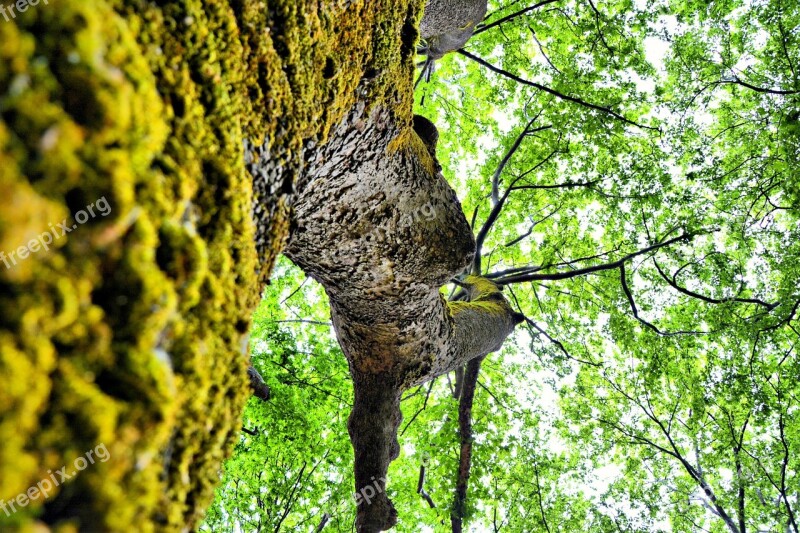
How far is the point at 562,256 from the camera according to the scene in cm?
873

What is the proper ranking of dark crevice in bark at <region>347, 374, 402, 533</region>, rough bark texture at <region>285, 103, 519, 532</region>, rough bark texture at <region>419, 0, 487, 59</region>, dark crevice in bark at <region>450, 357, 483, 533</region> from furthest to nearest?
dark crevice in bark at <region>450, 357, 483, 533</region>, rough bark texture at <region>419, 0, 487, 59</region>, dark crevice in bark at <region>347, 374, 402, 533</region>, rough bark texture at <region>285, 103, 519, 532</region>

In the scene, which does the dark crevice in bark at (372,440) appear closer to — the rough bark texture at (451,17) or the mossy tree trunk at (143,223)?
the mossy tree trunk at (143,223)

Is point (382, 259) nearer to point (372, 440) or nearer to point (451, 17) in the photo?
point (372, 440)

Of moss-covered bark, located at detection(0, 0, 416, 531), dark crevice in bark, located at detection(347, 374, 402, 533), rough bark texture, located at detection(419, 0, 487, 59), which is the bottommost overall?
moss-covered bark, located at detection(0, 0, 416, 531)

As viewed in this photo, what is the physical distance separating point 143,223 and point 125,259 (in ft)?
0.20

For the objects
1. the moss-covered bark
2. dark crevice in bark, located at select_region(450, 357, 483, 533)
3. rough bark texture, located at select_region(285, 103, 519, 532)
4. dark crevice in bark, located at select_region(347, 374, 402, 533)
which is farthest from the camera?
dark crevice in bark, located at select_region(450, 357, 483, 533)

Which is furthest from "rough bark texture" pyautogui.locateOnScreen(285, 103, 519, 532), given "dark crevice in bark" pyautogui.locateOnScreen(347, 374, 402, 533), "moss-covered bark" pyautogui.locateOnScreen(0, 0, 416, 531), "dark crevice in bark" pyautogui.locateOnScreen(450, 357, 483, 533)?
"dark crevice in bark" pyautogui.locateOnScreen(450, 357, 483, 533)

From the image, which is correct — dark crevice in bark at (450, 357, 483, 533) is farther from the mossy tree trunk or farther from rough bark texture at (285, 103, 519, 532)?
the mossy tree trunk

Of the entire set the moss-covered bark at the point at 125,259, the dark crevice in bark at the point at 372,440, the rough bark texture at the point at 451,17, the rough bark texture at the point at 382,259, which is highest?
the rough bark texture at the point at 451,17

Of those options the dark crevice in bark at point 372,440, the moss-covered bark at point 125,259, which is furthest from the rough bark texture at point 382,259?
the moss-covered bark at point 125,259

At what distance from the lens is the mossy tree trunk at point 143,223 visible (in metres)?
0.50

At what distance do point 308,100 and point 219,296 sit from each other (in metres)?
0.75

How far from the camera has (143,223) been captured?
633 mm

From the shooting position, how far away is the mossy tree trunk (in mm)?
499
